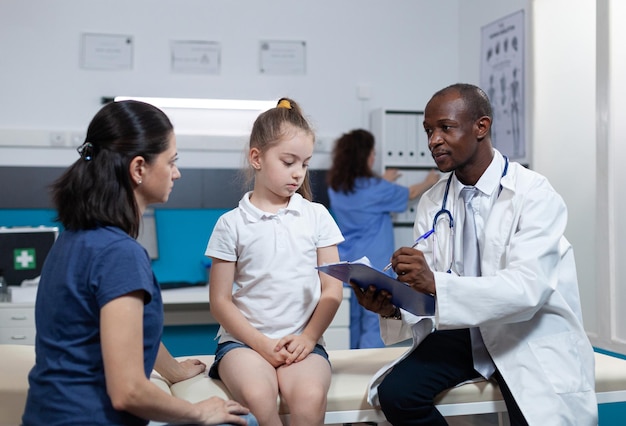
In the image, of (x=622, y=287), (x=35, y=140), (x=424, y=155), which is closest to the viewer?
(x=622, y=287)

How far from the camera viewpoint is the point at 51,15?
4555 mm

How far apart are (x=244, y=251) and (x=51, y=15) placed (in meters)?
3.33

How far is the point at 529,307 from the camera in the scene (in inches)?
66.7

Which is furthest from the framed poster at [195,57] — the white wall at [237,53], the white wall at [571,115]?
the white wall at [571,115]

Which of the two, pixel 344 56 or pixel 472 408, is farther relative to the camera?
pixel 344 56

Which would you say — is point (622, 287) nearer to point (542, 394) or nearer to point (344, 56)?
point (542, 394)

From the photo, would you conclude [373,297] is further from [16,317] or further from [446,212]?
[16,317]

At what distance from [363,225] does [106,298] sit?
349 cm

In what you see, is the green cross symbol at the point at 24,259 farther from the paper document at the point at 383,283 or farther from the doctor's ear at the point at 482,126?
the doctor's ear at the point at 482,126

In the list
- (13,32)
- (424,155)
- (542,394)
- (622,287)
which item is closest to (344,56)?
(424,155)

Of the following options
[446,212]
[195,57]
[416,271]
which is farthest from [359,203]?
[416,271]

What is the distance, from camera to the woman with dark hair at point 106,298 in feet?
3.99

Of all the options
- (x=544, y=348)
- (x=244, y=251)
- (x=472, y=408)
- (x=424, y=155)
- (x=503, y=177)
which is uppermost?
(x=424, y=155)

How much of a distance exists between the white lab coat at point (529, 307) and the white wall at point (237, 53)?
10.3 ft
